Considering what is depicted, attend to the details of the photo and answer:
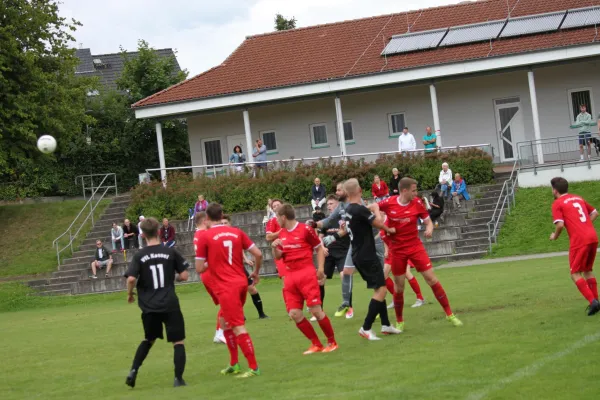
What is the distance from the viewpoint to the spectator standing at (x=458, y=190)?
103 ft

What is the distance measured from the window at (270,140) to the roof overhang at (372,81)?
289cm

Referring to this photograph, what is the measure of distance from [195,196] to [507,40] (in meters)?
13.8

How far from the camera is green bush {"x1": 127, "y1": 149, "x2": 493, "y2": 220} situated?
33.3 m

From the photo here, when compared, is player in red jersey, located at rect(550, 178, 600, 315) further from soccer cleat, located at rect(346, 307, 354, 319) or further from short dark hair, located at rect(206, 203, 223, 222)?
short dark hair, located at rect(206, 203, 223, 222)

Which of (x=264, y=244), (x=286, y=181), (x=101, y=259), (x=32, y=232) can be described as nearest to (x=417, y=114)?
(x=286, y=181)

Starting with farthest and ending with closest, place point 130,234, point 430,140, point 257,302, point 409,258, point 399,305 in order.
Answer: point 430,140, point 130,234, point 257,302, point 399,305, point 409,258

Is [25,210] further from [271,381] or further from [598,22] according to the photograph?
[271,381]

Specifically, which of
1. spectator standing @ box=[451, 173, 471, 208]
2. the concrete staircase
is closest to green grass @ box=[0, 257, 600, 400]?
the concrete staircase

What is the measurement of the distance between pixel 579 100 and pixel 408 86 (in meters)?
A: 6.95

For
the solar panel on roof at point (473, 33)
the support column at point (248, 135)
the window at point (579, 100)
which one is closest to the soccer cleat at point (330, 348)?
the support column at point (248, 135)

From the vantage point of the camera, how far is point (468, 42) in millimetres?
37969

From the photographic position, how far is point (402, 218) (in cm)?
1300

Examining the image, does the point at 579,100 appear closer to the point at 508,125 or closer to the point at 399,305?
the point at 508,125

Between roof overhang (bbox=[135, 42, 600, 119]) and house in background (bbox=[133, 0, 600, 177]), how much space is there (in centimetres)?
4
